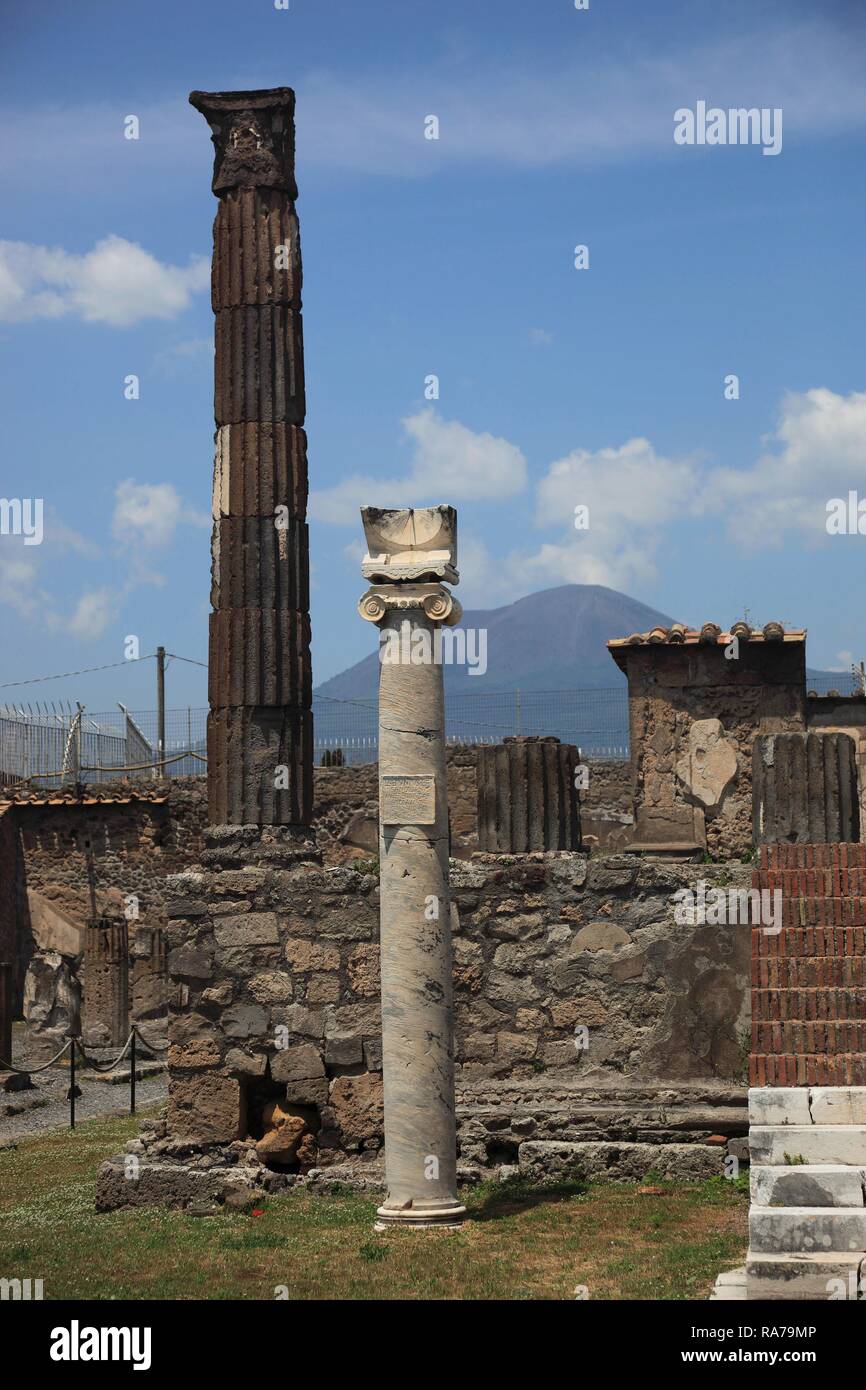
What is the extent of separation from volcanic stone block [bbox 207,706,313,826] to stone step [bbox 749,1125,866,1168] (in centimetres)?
587

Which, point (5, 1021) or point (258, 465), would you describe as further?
point (5, 1021)

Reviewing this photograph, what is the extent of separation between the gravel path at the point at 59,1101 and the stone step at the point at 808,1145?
10090 mm

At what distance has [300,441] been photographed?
13.5m

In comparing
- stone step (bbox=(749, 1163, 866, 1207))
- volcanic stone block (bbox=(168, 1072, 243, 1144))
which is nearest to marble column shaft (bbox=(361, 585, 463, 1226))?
volcanic stone block (bbox=(168, 1072, 243, 1144))

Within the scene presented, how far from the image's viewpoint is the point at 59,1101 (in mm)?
18562

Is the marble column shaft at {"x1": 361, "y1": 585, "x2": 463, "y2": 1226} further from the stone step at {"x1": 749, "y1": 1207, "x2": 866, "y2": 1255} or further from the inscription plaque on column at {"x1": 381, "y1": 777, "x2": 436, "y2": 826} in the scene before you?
the stone step at {"x1": 749, "y1": 1207, "x2": 866, "y2": 1255}

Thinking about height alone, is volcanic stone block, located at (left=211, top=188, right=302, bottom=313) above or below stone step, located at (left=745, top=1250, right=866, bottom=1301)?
above

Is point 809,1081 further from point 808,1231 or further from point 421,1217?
point 421,1217

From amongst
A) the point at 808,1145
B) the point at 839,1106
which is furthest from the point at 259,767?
the point at 808,1145

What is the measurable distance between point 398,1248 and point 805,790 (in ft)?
12.8

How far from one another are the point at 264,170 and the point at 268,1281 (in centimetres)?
814

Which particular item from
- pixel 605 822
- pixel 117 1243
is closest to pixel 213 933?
pixel 117 1243

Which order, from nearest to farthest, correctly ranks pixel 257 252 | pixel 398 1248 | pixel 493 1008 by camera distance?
pixel 398 1248
pixel 493 1008
pixel 257 252

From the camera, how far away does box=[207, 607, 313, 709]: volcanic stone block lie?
13297 mm
